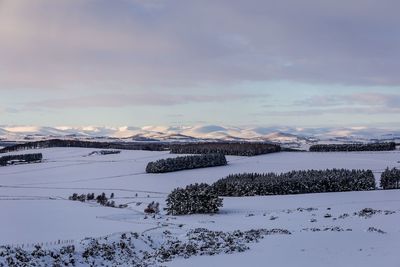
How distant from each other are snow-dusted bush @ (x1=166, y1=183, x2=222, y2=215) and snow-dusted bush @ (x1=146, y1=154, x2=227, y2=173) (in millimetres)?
68316

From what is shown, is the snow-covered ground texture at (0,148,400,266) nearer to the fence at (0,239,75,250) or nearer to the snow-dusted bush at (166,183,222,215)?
the fence at (0,239,75,250)

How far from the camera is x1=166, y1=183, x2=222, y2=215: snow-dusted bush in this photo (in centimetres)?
6500

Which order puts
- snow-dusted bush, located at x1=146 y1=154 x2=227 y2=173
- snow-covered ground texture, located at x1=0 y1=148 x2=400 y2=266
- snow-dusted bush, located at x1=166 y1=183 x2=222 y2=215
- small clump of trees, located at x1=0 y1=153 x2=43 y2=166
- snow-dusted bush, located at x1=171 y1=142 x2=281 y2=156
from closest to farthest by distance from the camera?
snow-covered ground texture, located at x1=0 y1=148 x2=400 y2=266 → snow-dusted bush, located at x1=166 y1=183 x2=222 y2=215 → snow-dusted bush, located at x1=146 y1=154 x2=227 y2=173 → snow-dusted bush, located at x1=171 y1=142 x2=281 y2=156 → small clump of trees, located at x1=0 y1=153 x2=43 y2=166

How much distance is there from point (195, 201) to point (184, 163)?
7572 centimetres

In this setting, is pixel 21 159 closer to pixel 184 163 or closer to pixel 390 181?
pixel 184 163

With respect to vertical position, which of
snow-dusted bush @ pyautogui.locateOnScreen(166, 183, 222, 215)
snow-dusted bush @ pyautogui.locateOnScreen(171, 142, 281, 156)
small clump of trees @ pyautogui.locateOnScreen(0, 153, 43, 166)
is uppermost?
snow-dusted bush @ pyautogui.locateOnScreen(171, 142, 281, 156)

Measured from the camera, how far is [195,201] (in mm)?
65375

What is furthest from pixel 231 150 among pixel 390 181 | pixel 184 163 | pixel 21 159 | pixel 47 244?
pixel 47 244

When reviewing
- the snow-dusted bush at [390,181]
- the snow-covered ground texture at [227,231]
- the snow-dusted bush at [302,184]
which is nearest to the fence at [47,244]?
the snow-covered ground texture at [227,231]

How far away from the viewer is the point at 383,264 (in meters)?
26.6

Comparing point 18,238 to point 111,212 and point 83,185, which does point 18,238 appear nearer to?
point 111,212

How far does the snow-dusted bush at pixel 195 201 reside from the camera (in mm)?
65000

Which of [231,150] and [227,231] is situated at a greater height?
[231,150]

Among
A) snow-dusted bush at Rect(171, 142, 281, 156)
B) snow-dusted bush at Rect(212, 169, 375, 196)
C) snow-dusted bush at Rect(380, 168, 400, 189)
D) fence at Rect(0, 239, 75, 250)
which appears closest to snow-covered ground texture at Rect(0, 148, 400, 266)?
fence at Rect(0, 239, 75, 250)
